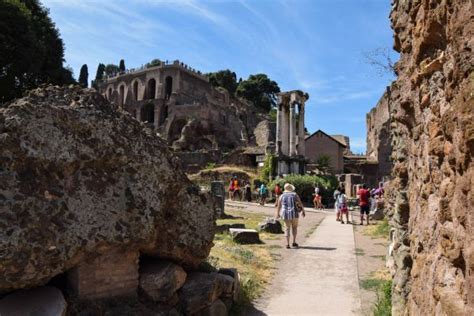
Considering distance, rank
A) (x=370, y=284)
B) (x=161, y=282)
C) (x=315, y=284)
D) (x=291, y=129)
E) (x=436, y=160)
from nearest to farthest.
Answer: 1. (x=436, y=160)
2. (x=161, y=282)
3. (x=370, y=284)
4. (x=315, y=284)
5. (x=291, y=129)

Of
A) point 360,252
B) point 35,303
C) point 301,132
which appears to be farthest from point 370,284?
point 301,132

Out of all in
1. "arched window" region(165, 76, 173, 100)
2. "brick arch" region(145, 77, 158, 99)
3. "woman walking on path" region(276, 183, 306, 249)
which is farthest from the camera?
"brick arch" region(145, 77, 158, 99)

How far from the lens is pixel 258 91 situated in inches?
3533

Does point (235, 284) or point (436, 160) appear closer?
point (436, 160)

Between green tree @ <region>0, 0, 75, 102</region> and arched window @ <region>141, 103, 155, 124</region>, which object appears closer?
green tree @ <region>0, 0, 75, 102</region>

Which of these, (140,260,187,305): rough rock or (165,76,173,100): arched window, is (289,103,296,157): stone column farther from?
(165,76,173,100): arched window

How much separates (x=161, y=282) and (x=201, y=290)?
1.69 feet

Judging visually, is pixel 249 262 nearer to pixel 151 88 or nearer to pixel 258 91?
pixel 151 88

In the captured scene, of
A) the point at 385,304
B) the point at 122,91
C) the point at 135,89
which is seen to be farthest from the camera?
the point at 122,91

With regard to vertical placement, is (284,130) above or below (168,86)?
below

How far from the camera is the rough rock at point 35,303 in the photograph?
394 cm

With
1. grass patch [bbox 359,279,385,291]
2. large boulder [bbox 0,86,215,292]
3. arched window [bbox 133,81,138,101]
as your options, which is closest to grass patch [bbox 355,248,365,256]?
grass patch [bbox 359,279,385,291]

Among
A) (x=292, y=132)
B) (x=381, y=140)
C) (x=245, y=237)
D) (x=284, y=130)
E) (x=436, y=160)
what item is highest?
(x=381, y=140)

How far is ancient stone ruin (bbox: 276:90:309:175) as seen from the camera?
37.4 meters
